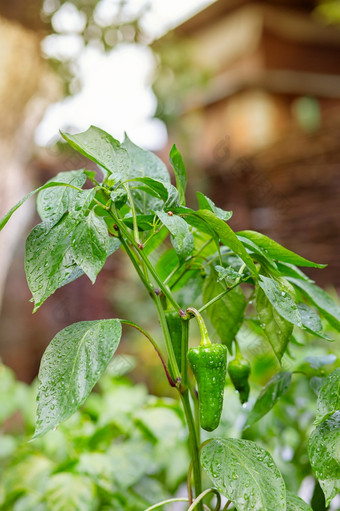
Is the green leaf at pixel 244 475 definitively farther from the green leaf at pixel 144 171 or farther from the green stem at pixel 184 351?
the green leaf at pixel 144 171

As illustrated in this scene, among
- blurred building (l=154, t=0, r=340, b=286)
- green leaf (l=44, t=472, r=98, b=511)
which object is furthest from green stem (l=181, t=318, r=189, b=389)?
blurred building (l=154, t=0, r=340, b=286)

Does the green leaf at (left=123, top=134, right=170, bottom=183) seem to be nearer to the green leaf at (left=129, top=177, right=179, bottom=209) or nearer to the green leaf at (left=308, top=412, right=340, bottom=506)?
the green leaf at (left=129, top=177, right=179, bottom=209)

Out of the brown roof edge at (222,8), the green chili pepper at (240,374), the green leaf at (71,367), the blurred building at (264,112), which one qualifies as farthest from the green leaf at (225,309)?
the brown roof edge at (222,8)

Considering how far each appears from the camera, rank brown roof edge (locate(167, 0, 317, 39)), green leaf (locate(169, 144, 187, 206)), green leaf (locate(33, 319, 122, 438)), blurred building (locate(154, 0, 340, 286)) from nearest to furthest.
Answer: green leaf (locate(33, 319, 122, 438)), green leaf (locate(169, 144, 187, 206)), blurred building (locate(154, 0, 340, 286)), brown roof edge (locate(167, 0, 317, 39))

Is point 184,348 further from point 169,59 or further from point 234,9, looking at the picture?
point 234,9

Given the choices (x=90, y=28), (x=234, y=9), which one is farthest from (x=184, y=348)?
(x=234, y=9)

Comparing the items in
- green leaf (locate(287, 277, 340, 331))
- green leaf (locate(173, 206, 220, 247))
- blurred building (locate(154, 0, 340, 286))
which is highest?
green leaf (locate(173, 206, 220, 247))

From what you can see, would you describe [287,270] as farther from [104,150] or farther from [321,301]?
[104,150]
